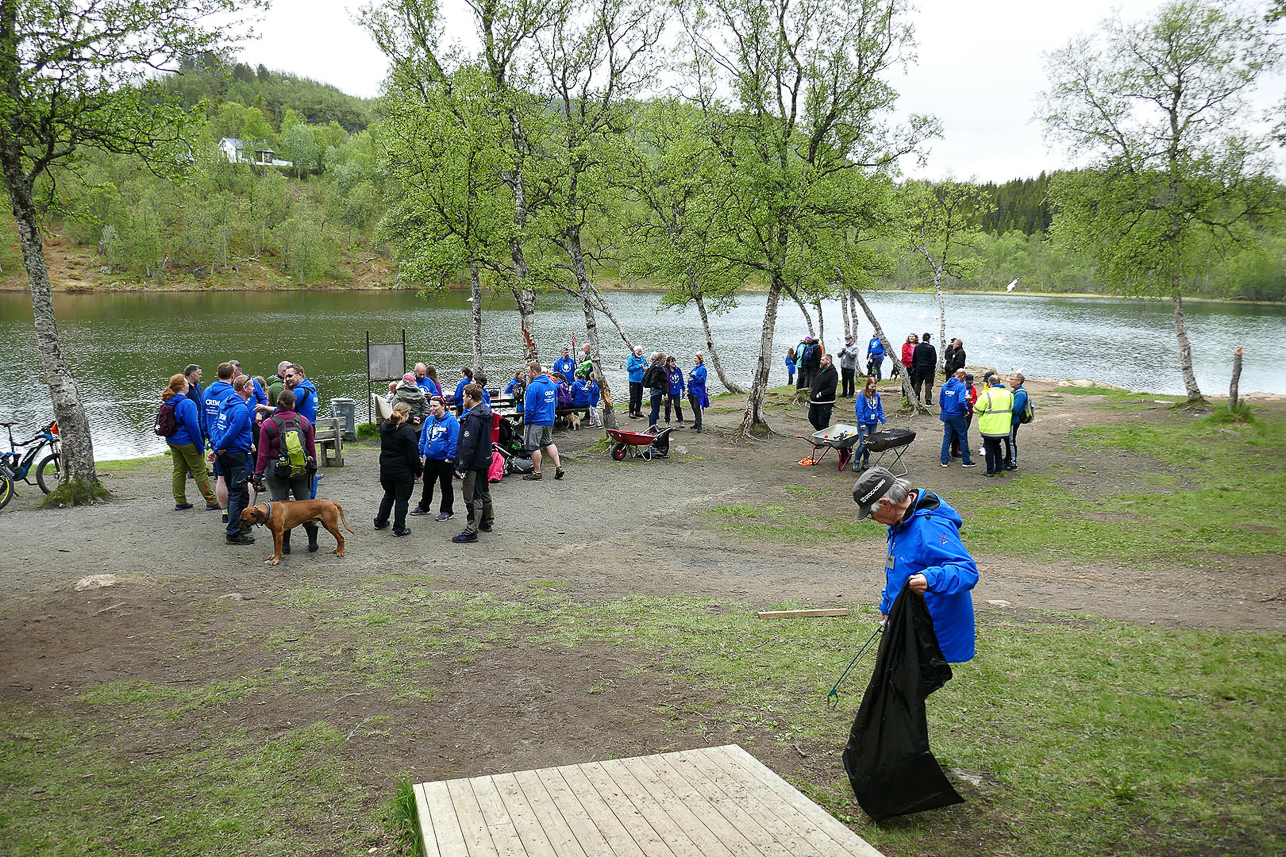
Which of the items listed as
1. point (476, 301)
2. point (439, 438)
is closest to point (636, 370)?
point (476, 301)

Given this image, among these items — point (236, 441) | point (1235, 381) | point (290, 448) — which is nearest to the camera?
point (290, 448)

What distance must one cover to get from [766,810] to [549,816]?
120cm

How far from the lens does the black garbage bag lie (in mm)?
4125

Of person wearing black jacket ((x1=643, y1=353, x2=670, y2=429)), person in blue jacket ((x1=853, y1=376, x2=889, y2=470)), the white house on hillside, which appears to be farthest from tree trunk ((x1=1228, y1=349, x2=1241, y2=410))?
the white house on hillside

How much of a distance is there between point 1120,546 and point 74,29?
1686 centimetres

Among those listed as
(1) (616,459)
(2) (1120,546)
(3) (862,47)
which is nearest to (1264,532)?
(2) (1120,546)

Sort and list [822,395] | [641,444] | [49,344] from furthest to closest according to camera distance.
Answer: [822,395] → [641,444] → [49,344]

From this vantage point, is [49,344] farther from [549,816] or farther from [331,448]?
[549,816]

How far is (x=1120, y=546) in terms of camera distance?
10.2m

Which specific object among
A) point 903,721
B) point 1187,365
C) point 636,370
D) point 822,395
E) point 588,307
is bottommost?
point 903,721

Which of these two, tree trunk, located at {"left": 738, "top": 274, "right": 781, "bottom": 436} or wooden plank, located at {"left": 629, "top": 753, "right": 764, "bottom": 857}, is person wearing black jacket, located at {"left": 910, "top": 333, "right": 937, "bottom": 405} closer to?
tree trunk, located at {"left": 738, "top": 274, "right": 781, "bottom": 436}

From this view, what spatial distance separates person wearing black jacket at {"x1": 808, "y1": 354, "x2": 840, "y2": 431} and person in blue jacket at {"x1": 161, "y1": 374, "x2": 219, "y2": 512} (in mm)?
12368

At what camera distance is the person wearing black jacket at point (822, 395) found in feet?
55.1

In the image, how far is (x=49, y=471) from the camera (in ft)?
43.4
